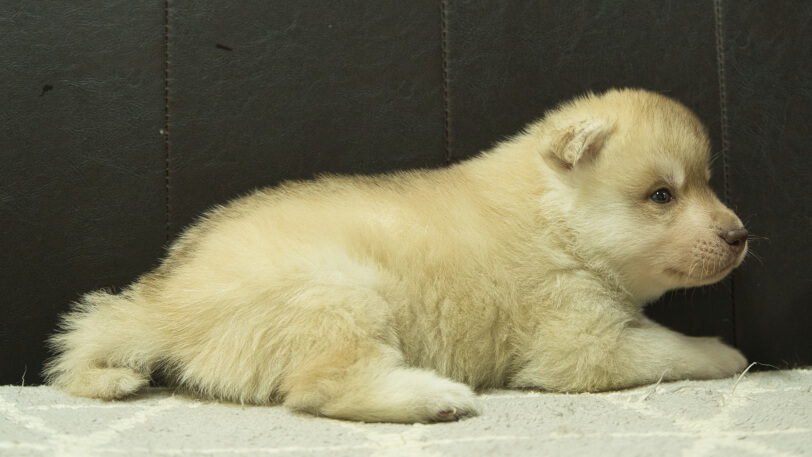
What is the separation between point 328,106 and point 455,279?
0.89m

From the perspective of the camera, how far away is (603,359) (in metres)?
2.11

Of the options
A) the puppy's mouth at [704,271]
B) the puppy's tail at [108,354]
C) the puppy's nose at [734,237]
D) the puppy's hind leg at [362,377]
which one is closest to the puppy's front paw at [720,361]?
the puppy's mouth at [704,271]

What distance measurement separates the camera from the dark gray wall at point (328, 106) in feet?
8.25

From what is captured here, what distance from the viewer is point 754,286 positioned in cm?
275

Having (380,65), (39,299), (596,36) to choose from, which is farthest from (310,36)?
(39,299)

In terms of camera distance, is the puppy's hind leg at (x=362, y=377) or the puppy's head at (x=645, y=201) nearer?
the puppy's hind leg at (x=362, y=377)

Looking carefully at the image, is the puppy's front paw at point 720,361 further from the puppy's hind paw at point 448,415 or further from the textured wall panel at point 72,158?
the textured wall panel at point 72,158

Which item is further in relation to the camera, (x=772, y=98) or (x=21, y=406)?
(x=772, y=98)

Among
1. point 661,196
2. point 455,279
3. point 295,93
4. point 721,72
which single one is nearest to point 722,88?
point 721,72

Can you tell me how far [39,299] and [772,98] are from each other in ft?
8.79

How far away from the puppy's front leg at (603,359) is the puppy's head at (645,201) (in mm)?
176

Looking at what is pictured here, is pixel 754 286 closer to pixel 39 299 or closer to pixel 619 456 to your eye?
pixel 619 456

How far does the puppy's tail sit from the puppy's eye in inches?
58.0

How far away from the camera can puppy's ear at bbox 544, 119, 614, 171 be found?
213 cm
